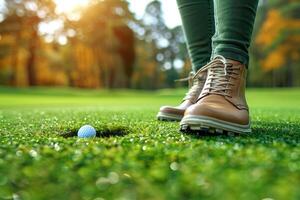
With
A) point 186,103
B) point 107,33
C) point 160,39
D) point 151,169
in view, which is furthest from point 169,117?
point 160,39

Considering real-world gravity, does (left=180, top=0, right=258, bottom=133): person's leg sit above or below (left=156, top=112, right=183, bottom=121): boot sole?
above

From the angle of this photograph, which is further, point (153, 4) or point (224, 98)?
point (153, 4)

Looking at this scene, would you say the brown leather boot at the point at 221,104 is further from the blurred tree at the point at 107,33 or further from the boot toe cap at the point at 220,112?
the blurred tree at the point at 107,33

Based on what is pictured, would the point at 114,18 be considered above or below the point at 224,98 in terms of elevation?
above

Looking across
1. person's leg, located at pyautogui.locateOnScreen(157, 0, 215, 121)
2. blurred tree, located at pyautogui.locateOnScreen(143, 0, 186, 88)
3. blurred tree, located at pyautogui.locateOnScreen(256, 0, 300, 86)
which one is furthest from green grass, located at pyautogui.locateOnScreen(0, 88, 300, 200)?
blurred tree, located at pyautogui.locateOnScreen(143, 0, 186, 88)

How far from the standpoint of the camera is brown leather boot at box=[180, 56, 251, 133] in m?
1.64

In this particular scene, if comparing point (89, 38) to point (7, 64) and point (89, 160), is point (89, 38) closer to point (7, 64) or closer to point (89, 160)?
point (7, 64)

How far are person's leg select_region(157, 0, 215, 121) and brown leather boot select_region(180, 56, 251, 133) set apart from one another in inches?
21.2

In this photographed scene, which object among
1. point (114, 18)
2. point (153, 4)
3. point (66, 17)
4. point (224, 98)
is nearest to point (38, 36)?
point (66, 17)

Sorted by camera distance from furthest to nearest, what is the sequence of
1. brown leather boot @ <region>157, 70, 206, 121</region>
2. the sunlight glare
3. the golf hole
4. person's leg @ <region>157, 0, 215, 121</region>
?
the sunlight glare → person's leg @ <region>157, 0, 215, 121</region> → brown leather boot @ <region>157, 70, 206, 121</region> → the golf hole

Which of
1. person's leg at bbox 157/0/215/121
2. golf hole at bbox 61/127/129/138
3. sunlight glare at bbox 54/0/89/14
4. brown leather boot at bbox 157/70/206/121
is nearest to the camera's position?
golf hole at bbox 61/127/129/138

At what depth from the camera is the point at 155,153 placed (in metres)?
1.24

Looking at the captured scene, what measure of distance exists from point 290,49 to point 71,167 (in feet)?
93.2

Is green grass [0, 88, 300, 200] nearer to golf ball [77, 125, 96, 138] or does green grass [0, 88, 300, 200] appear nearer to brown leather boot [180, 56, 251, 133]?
brown leather boot [180, 56, 251, 133]
